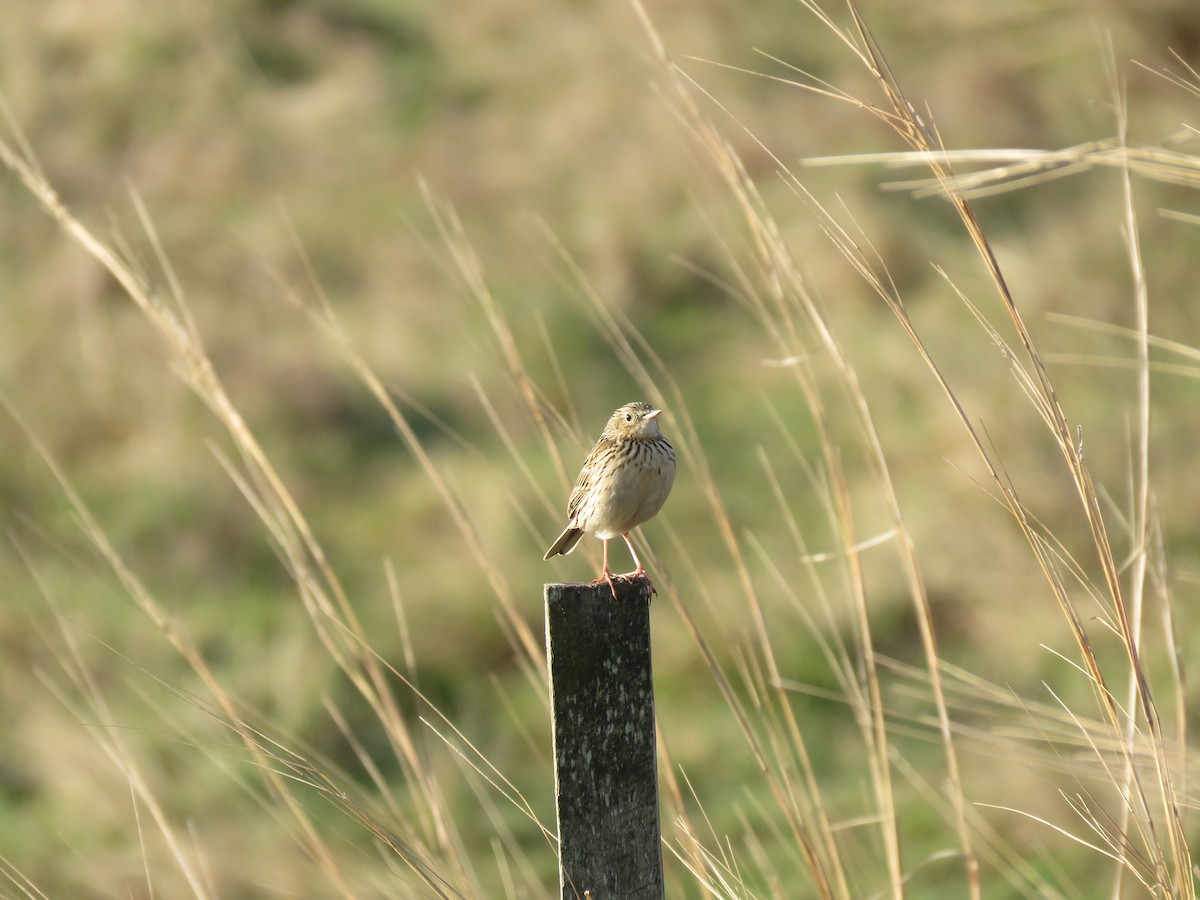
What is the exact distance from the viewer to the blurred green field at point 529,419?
4820 mm

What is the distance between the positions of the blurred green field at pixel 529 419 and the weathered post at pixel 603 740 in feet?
0.35

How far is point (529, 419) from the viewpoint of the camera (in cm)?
275

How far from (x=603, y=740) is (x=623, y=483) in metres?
1.08

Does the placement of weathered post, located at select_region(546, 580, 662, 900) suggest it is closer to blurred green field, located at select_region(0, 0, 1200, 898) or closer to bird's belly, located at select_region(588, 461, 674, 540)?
blurred green field, located at select_region(0, 0, 1200, 898)

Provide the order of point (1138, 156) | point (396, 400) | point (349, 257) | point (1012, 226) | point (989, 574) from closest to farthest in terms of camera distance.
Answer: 1. point (1138, 156)
2. point (989, 574)
3. point (396, 400)
4. point (1012, 226)
5. point (349, 257)

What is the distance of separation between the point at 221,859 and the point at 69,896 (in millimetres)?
610

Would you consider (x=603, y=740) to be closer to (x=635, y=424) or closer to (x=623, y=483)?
(x=623, y=483)

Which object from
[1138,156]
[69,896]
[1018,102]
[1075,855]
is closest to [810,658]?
[1075,855]

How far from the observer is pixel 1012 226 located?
9633 millimetres

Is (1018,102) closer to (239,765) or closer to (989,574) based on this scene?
(989,574)

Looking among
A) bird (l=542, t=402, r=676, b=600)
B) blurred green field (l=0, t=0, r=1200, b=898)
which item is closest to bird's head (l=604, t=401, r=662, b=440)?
bird (l=542, t=402, r=676, b=600)

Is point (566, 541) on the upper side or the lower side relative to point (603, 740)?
lower

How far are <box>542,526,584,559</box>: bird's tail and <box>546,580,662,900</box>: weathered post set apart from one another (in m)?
1.30

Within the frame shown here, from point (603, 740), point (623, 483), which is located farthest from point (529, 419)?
point (603, 740)
